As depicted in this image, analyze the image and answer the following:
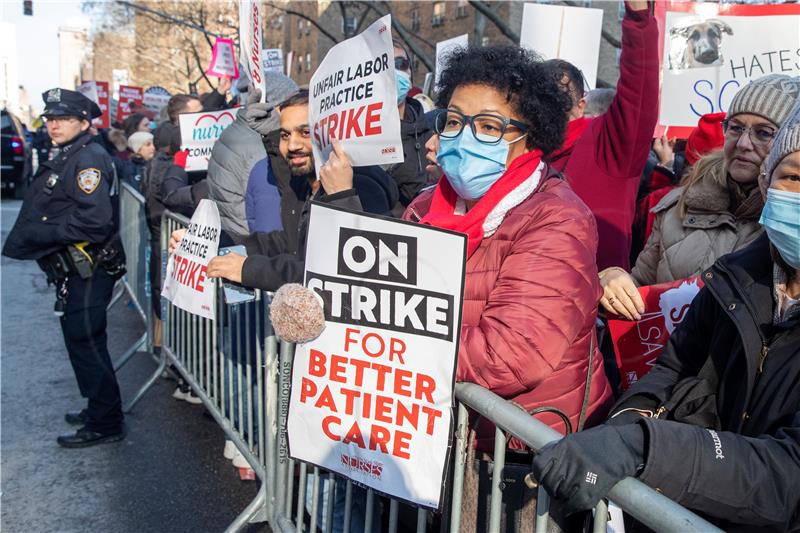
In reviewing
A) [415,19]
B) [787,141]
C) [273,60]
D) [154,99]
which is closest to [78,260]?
[787,141]

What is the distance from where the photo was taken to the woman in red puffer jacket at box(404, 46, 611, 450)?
80.9 inches

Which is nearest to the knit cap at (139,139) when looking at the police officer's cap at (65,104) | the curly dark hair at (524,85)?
the police officer's cap at (65,104)

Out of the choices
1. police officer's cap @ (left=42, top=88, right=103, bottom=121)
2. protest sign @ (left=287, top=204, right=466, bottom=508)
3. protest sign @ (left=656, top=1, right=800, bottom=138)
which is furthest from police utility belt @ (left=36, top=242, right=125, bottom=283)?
protest sign @ (left=656, top=1, right=800, bottom=138)

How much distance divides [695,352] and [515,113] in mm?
936

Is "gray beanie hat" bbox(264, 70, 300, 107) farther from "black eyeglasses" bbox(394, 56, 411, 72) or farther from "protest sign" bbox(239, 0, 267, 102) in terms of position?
"black eyeglasses" bbox(394, 56, 411, 72)

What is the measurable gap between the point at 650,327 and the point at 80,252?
3.85 meters

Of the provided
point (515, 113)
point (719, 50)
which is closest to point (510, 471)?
point (515, 113)

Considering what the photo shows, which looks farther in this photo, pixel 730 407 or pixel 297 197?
pixel 297 197

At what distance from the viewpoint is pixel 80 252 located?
501 centimetres

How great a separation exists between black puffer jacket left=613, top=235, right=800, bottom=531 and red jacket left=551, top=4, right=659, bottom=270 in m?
1.15

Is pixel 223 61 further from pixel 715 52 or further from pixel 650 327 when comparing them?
pixel 650 327

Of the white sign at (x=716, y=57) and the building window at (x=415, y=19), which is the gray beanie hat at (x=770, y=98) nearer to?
the white sign at (x=716, y=57)

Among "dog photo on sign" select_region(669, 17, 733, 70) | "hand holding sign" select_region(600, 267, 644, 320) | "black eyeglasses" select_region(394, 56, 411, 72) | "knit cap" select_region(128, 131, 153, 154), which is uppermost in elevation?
"dog photo on sign" select_region(669, 17, 733, 70)

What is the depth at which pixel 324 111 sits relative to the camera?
3281 millimetres
